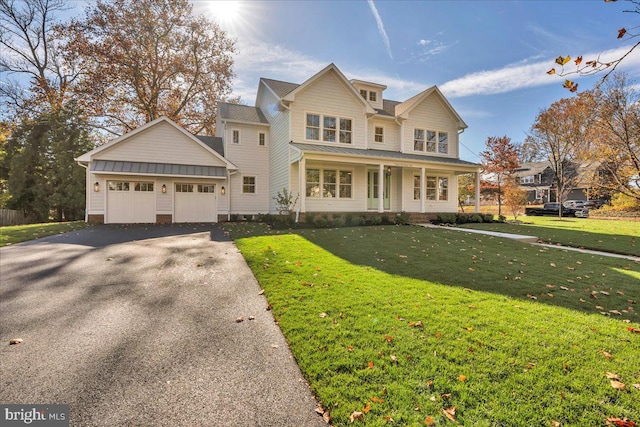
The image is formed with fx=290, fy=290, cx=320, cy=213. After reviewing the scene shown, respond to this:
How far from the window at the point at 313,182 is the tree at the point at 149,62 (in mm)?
14818

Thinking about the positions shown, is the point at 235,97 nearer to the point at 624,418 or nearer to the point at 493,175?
the point at 493,175

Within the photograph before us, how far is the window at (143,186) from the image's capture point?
15445 millimetres

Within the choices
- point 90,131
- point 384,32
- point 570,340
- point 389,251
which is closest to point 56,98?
point 90,131

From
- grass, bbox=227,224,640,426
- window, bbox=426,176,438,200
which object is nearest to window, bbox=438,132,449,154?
window, bbox=426,176,438,200

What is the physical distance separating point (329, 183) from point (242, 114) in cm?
767

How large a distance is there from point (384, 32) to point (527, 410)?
1800 cm

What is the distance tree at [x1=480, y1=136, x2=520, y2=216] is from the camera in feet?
85.0

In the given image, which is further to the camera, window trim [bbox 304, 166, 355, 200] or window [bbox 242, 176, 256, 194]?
window [bbox 242, 176, 256, 194]

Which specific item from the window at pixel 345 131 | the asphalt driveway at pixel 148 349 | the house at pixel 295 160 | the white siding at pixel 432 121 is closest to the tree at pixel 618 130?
the white siding at pixel 432 121

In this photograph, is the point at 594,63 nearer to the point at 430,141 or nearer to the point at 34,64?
the point at 430,141

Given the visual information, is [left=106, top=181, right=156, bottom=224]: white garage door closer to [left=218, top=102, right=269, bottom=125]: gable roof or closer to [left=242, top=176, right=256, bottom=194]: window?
[left=242, top=176, right=256, bottom=194]: window

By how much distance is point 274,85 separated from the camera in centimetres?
1764

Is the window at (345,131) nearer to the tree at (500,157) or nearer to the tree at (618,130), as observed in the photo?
the tree at (500,157)

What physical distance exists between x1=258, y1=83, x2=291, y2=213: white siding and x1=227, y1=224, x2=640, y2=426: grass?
1032 cm
